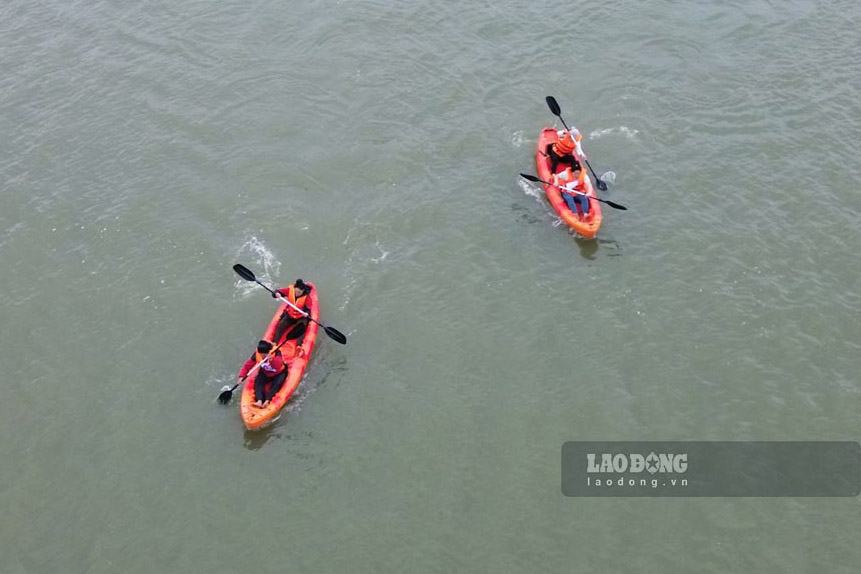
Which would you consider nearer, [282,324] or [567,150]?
[282,324]

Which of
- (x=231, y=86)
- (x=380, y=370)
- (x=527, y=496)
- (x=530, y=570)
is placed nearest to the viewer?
(x=530, y=570)

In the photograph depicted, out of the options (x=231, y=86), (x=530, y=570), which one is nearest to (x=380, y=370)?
(x=530, y=570)

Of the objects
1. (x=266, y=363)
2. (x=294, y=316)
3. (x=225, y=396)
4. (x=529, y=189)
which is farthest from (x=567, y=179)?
(x=225, y=396)

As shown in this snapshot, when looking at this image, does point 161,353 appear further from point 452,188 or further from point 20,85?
point 20,85

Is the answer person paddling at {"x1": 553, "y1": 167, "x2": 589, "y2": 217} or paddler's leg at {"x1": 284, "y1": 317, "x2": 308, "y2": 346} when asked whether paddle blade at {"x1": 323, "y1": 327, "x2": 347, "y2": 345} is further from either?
person paddling at {"x1": 553, "y1": 167, "x2": 589, "y2": 217}

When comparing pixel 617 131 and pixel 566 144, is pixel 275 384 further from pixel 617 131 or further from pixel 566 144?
pixel 617 131

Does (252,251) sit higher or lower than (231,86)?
lower

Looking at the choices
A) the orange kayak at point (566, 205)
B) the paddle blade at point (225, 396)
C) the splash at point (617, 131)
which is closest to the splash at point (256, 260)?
the paddle blade at point (225, 396)

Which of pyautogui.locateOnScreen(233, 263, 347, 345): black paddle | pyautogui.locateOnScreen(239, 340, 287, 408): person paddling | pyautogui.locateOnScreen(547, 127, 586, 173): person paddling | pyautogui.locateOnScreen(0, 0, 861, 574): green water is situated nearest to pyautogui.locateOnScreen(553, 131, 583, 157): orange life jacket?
pyautogui.locateOnScreen(547, 127, 586, 173): person paddling
